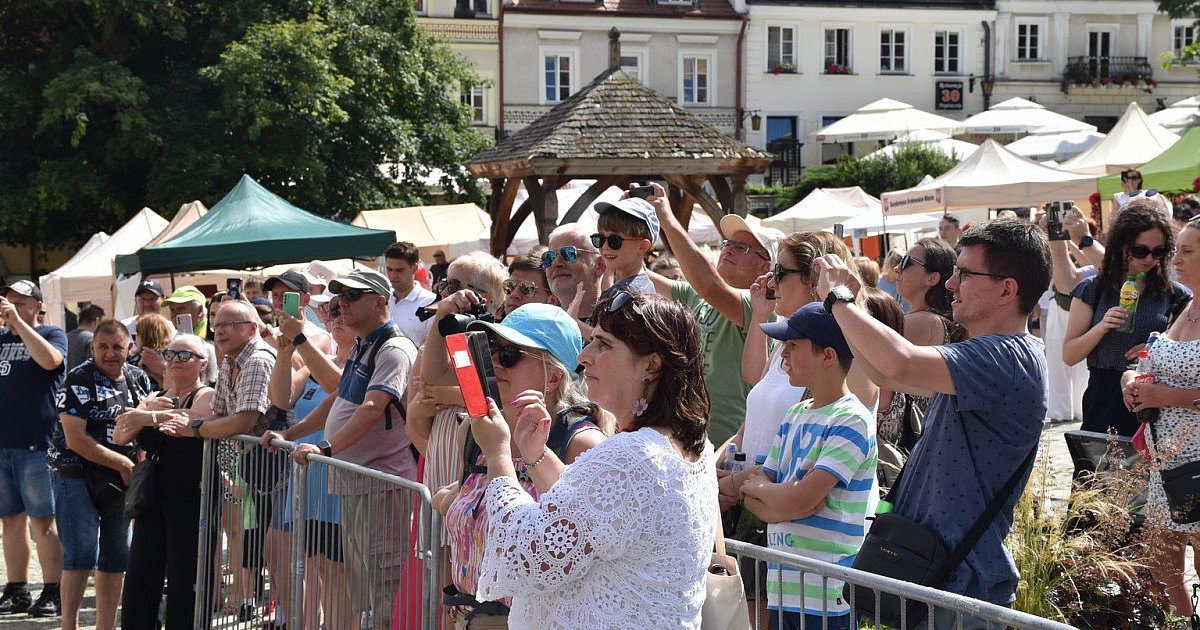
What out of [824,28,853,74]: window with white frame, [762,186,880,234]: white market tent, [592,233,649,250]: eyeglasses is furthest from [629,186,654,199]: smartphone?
[824,28,853,74]: window with white frame

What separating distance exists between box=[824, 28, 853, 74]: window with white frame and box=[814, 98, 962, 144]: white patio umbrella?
42.7ft

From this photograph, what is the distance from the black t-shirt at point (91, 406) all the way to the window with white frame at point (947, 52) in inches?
1653

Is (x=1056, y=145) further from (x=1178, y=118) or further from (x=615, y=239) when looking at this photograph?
(x=615, y=239)

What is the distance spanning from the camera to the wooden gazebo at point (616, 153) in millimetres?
11367

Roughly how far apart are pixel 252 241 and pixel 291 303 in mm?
6068

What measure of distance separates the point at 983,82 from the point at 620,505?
149 feet

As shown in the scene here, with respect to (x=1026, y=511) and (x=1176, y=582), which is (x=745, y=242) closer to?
(x=1026, y=511)

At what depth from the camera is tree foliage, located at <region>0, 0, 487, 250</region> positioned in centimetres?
2500

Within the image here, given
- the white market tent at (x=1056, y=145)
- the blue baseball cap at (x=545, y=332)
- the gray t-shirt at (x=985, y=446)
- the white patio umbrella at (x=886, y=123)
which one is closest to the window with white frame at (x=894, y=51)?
the white patio umbrella at (x=886, y=123)

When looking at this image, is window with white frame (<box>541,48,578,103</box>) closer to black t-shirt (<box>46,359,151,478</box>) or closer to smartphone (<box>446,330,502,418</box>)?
black t-shirt (<box>46,359,151,478</box>)

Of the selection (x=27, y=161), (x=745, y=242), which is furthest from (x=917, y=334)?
(x=27, y=161)

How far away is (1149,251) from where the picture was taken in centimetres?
561

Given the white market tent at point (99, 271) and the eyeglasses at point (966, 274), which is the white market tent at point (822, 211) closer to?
the white market tent at point (99, 271)

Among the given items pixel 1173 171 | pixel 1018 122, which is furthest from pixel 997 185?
pixel 1018 122
